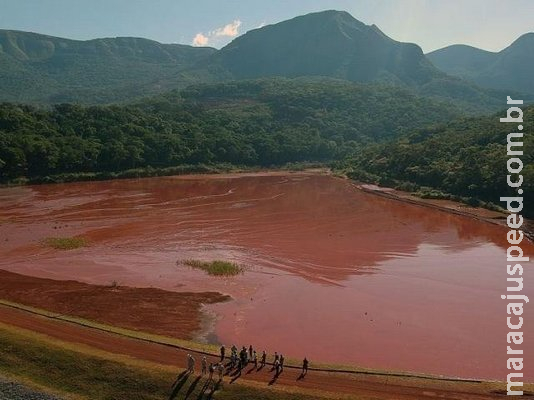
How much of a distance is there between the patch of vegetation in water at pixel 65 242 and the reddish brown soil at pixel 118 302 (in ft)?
30.0

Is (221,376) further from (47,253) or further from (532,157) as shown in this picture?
(532,157)

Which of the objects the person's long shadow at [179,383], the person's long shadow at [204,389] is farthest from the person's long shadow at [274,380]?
the person's long shadow at [179,383]

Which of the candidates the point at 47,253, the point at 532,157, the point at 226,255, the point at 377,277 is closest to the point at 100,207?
the point at 47,253

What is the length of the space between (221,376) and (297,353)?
19.7 ft

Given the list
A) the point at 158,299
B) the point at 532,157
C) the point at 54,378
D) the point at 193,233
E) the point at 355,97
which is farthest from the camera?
the point at 355,97

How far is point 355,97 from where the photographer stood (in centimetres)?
19488

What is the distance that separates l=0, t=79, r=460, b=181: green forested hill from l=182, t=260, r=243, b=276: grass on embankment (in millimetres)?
58782

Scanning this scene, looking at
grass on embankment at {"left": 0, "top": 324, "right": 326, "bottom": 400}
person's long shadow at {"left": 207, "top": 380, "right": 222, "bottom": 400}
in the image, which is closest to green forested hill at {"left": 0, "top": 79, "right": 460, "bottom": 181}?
grass on embankment at {"left": 0, "top": 324, "right": 326, "bottom": 400}

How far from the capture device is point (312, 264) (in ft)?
145

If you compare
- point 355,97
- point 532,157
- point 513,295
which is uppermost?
point 355,97

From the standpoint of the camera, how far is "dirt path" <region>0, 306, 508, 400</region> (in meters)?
21.9

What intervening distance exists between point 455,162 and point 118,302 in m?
70.5

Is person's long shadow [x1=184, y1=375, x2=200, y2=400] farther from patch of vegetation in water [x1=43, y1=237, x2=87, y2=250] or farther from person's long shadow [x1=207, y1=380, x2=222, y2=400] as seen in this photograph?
patch of vegetation in water [x1=43, y1=237, x2=87, y2=250]

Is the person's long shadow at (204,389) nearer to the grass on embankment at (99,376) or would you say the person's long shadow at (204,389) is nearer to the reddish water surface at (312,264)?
the grass on embankment at (99,376)
